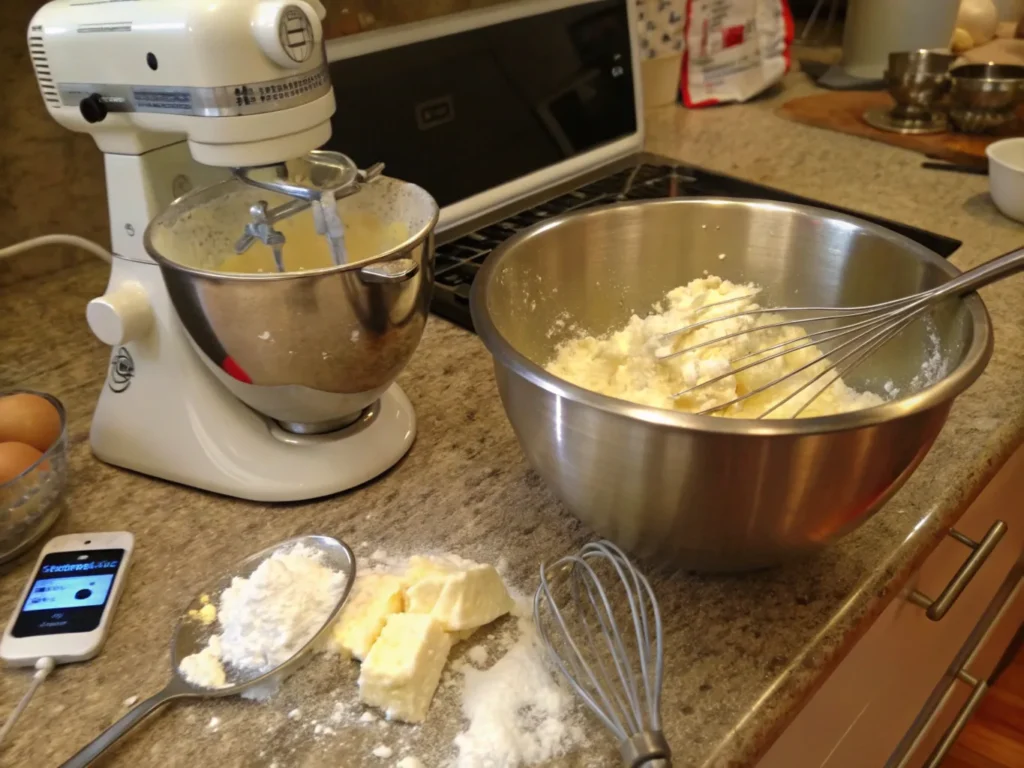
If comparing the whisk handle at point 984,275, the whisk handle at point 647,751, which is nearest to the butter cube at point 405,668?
the whisk handle at point 647,751

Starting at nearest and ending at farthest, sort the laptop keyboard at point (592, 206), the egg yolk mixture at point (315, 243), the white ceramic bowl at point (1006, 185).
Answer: the egg yolk mixture at point (315, 243) → the laptop keyboard at point (592, 206) → the white ceramic bowl at point (1006, 185)

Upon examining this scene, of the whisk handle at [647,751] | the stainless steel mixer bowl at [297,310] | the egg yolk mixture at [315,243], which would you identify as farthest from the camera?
the egg yolk mixture at [315,243]

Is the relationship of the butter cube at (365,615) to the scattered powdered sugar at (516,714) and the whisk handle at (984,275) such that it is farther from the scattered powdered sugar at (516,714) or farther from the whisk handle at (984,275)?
the whisk handle at (984,275)

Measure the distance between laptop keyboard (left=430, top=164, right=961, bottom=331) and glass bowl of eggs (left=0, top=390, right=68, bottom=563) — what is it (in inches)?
14.0

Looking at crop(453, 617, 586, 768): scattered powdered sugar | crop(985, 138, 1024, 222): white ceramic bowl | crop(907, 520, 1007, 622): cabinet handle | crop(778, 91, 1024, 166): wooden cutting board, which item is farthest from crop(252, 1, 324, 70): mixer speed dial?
crop(778, 91, 1024, 166): wooden cutting board

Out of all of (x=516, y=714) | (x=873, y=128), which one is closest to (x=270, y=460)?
(x=516, y=714)

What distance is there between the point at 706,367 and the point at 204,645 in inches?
14.0

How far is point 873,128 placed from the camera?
130cm

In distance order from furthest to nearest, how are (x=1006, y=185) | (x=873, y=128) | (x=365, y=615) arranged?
(x=873, y=128), (x=1006, y=185), (x=365, y=615)

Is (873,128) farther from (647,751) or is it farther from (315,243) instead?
(647,751)

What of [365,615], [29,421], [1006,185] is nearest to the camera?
[365,615]

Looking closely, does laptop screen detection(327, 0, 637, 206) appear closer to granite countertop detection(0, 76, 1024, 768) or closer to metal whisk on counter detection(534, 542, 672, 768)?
granite countertop detection(0, 76, 1024, 768)

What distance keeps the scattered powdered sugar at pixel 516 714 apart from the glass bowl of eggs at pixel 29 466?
31cm

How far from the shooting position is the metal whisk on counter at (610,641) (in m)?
0.40
